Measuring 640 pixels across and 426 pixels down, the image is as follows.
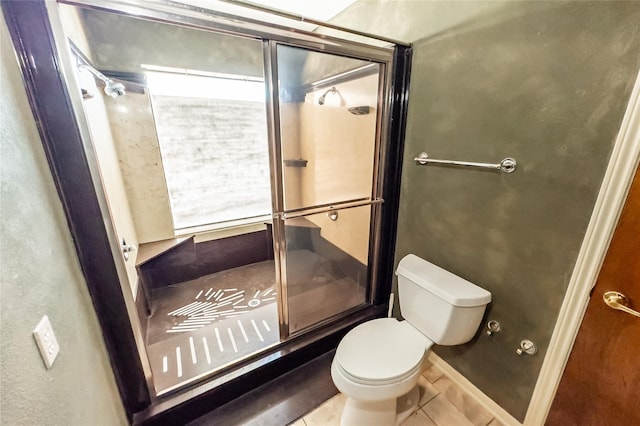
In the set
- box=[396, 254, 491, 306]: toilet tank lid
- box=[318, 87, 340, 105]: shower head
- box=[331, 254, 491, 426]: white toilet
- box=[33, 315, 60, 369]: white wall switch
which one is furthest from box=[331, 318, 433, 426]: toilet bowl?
box=[318, 87, 340, 105]: shower head

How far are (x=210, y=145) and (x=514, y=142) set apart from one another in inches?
93.6

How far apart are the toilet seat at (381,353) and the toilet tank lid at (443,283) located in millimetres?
285

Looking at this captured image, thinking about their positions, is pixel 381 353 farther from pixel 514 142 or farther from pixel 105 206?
pixel 105 206

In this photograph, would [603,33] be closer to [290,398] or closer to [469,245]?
[469,245]

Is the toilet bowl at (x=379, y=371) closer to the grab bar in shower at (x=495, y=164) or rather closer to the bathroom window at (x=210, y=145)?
the grab bar in shower at (x=495, y=164)

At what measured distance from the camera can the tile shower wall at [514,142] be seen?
93 centimetres

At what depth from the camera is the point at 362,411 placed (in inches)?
51.4

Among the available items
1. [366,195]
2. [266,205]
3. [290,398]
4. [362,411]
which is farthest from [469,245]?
[266,205]

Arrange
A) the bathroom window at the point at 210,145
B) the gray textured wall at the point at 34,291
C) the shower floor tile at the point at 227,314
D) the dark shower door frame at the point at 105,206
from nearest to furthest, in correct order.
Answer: the gray textured wall at the point at 34,291
the dark shower door frame at the point at 105,206
the shower floor tile at the point at 227,314
the bathroom window at the point at 210,145

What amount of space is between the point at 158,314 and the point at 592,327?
2668 mm

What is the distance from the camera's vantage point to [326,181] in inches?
77.7

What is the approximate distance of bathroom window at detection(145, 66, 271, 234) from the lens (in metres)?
2.29

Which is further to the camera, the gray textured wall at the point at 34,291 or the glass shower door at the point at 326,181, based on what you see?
the glass shower door at the point at 326,181

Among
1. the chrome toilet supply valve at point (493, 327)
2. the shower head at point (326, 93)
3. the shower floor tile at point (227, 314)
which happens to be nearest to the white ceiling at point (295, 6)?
the shower head at point (326, 93)
